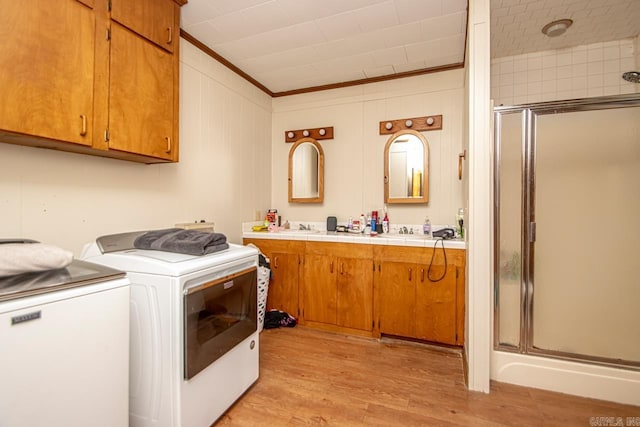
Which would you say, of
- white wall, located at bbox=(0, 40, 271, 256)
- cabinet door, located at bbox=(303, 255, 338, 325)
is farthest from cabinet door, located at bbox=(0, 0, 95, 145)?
cabinet door, located at bbox=(303, 255, 338, 325)

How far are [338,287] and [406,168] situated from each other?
1345 mm

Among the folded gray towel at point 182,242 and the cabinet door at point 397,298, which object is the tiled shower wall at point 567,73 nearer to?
the cabinet door at point 397,298

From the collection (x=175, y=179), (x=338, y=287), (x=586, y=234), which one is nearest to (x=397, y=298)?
(x=338, y=287)

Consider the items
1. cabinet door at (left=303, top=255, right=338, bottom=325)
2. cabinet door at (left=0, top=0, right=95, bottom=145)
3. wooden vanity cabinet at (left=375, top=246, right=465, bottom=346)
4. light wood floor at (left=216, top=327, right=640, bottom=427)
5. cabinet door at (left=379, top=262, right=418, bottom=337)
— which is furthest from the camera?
cabinet door at (left=303, top=255, right=338, bottom=325)

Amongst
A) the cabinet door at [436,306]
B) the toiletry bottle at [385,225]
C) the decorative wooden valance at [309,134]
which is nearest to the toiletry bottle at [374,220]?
the toiletry bottle at [385,225]

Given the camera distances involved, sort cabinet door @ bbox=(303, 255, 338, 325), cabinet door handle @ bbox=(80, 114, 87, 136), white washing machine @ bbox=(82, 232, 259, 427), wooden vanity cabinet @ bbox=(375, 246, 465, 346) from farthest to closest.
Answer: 1. cabinet door @ bbox=(303, 255, 338, 325)
2. wooden vanity cabinet @ bbox=(375, 246, 465, 346)
3. cabinet door handle @ bbox=(80, 114, 87, 136)
4. white washing machine @ bbox=(82, 232, 259, 427)

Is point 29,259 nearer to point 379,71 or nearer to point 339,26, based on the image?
point 339,26

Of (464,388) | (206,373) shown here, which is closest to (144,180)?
(206,373)

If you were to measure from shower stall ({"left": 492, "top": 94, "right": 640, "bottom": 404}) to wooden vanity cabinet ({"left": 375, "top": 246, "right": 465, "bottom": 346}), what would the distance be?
1.20ft

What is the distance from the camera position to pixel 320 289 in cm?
280

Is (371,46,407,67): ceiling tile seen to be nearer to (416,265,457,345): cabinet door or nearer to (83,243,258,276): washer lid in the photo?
(416,265,457,345): cabinet door

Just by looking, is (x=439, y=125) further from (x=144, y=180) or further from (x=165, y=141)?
(x=144, y=180)

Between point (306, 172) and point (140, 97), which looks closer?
point (140, 97)

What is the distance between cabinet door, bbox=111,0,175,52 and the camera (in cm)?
166
